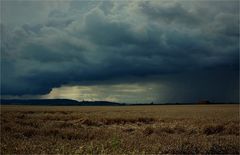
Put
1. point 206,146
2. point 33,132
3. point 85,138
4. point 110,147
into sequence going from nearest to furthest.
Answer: point 110,147 → point 206,146 → point 85,138 → point 33,132

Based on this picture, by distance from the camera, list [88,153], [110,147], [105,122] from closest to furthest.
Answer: [88,153]
[110,147]
[105,122]

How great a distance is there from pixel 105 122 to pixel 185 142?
21350 mm

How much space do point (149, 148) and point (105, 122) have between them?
22824 mm

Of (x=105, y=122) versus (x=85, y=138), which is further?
(x=105, y=122)

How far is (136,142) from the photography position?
14.0m

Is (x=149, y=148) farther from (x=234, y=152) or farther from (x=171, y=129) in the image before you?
(x=171, y=129)

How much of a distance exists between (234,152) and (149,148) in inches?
134

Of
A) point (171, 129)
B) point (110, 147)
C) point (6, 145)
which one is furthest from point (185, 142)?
point (171, 129)

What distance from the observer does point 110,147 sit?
11.7 metres

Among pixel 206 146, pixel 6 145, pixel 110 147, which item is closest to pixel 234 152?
pixel 206 146

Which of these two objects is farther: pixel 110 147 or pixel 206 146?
pixel 206 146

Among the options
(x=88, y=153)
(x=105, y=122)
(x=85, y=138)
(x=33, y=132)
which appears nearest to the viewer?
(x=88, y=153)

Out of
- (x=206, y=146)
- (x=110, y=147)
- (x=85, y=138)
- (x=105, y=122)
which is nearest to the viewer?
(x=110, y=147)

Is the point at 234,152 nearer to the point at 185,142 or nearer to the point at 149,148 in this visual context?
the point at 185,142
